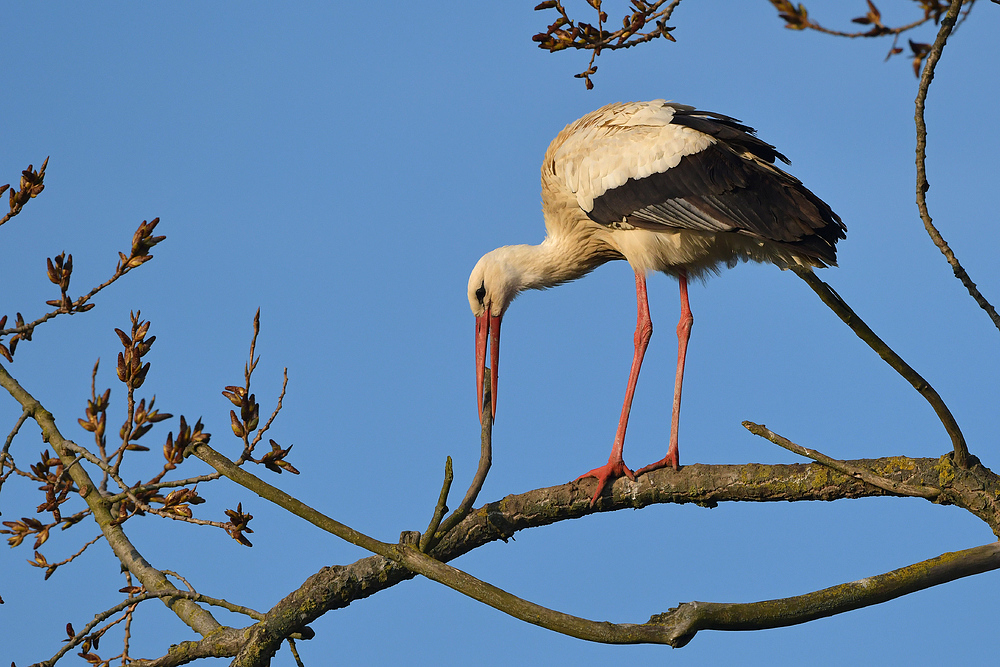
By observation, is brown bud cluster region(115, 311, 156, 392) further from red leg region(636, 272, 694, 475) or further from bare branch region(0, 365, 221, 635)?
red leg region(636, 272, 694, 475)

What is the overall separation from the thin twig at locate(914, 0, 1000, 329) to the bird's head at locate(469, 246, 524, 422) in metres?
3.98

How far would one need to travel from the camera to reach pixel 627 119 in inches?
261

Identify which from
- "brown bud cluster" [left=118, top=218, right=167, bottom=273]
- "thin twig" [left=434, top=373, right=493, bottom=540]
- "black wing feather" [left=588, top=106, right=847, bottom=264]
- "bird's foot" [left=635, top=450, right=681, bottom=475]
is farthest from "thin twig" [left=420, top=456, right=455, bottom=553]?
"black wing feather" [left=588, top=106, right=847, bottom=264]

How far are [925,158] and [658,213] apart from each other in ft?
9.30

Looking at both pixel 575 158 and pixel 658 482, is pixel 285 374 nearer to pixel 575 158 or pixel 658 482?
pixel 658 482

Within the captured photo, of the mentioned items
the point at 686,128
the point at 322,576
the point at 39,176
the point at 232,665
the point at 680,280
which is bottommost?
the point at 232,665

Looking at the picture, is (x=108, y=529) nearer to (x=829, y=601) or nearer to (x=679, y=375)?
(x=829, y=601)

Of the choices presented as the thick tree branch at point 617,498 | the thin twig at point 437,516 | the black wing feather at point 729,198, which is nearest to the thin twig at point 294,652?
the thick tree branch at point 617,498

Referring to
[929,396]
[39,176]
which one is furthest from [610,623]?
[39,176]

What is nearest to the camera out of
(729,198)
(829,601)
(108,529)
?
(829,601)

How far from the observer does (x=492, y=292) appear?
737cm

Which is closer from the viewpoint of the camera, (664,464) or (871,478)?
(871,478)

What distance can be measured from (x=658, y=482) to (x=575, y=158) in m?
2.60

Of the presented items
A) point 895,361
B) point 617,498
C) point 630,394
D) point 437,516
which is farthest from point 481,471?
point 630,394
